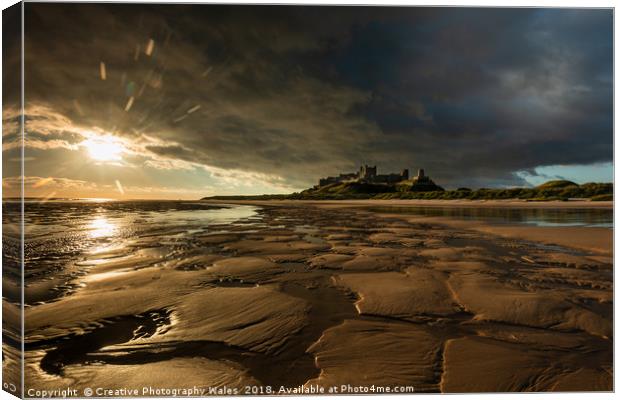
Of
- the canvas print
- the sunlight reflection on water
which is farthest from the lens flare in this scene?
the sunlight reflection on water

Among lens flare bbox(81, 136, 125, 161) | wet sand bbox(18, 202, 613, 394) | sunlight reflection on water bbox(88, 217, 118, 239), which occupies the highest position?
lens flare bbox(81, 136, 125, 161)

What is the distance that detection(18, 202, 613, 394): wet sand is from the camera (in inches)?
82.4

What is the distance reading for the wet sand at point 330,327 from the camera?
2.09 meters

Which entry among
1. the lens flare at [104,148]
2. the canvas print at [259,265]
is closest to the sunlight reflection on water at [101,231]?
the canvas print at [259,265]

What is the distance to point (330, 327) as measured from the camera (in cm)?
254

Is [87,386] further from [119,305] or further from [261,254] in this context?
[261,254]

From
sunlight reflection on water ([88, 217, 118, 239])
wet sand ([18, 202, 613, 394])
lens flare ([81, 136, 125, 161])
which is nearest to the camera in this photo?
wet sand ([18, 202, 613, 394])

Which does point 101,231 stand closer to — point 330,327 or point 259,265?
point 259,265

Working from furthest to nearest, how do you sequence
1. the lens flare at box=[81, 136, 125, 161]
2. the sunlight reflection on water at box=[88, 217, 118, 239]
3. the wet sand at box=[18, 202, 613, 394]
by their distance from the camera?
the sunlight reflection on water at box=[88, 217, 118, 239] < the lens flare at box=[81, 136, 125, 161] < the wet sand at box=[18, 202, 613, 394]

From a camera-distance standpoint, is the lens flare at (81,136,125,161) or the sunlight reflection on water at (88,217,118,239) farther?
the sunlight reflection on water at (88,217,118,239)

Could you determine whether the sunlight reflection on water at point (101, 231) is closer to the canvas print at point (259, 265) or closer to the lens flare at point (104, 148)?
the canvas print at point (259, 265)

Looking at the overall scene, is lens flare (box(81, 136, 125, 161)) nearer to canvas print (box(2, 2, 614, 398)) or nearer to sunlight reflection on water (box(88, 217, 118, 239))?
canvas print (box(2, 2, 614, 398))

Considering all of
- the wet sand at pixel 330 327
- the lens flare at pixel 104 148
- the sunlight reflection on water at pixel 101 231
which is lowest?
the wet sand at pixel 330 327

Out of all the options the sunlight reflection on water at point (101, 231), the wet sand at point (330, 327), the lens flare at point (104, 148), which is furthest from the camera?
the sunlight reflection on water at point (101, 231)
